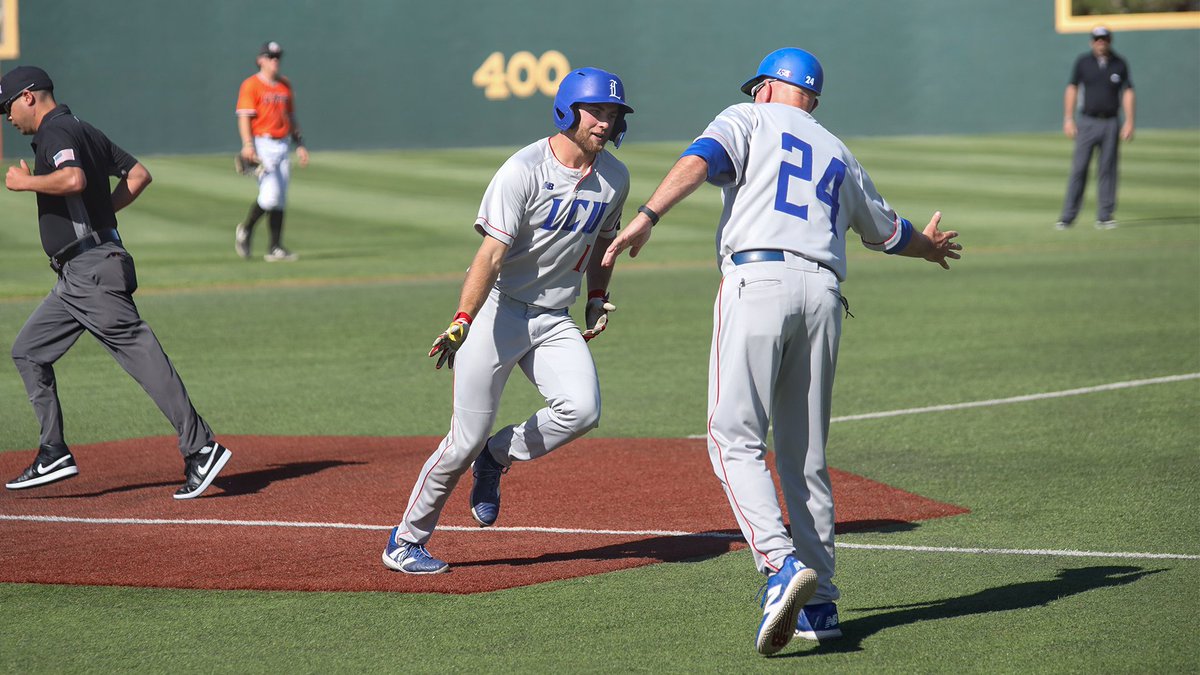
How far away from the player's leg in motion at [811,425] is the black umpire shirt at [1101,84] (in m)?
15.4

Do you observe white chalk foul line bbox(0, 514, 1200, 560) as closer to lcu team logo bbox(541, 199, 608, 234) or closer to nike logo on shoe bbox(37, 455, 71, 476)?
nike logo on shoe bbox(37, 455, 71, 476)

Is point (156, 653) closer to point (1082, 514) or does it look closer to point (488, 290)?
point (488, 290)

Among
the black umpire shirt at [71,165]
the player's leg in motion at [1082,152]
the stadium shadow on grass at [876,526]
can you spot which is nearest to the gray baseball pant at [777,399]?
the stadium shadow on grass at [876,526]

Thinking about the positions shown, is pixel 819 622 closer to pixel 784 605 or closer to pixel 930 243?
pixel 784 605

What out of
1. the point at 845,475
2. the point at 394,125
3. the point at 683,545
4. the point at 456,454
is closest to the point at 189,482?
the point at 456,454

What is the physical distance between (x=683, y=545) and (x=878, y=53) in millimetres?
30770

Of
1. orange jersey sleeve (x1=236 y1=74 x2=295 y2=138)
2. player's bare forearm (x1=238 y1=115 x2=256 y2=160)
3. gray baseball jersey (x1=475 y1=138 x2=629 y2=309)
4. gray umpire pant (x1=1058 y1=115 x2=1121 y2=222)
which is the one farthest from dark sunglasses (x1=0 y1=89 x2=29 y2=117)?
gray umpire pant (x1=1058 y1=115 x2=1121 y2=222)

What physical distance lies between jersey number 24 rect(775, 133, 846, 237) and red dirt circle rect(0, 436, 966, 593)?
1.79 meters

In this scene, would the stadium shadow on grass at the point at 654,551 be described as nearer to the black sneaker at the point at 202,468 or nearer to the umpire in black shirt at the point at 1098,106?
the black sneaker at the point at 202,468

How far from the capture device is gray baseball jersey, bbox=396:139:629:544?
570 centimetres

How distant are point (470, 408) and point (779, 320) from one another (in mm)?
1463

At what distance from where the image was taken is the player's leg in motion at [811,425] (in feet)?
16.4

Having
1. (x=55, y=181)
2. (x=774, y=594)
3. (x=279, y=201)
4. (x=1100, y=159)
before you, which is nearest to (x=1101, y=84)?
(x=1100, y=159)

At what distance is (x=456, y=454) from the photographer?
572 centimetres
